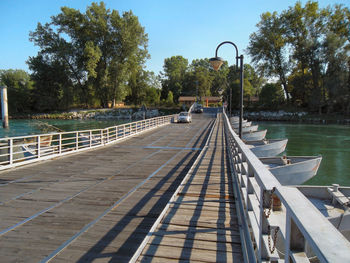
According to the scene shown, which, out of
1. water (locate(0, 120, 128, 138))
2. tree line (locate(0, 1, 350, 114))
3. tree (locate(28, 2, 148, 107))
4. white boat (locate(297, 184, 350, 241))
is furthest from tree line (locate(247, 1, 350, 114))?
white boat (locate(297, 184, 350, 241))

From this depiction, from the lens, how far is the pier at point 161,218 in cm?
194

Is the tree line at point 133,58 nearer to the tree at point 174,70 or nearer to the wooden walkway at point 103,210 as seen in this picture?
the tree at point 174,70

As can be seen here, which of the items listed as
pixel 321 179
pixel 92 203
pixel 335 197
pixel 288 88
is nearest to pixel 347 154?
pixel 321 179

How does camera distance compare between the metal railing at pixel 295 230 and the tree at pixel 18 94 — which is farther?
the tree at pixel 18 94

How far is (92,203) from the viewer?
5.86 m

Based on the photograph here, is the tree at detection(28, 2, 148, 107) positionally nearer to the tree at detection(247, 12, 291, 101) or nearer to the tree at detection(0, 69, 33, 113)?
the tree at detection(0, 69, 33, 113)

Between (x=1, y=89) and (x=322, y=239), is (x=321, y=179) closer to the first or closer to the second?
(x=322, y=239)

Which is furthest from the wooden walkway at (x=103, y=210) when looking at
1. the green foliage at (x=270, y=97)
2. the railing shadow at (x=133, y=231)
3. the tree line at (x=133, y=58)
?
the green foliage at (x=270, y=97)

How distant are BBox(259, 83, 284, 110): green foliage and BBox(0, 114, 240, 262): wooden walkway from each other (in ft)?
204

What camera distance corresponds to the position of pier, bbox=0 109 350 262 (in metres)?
1.94

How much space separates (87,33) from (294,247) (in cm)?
7181

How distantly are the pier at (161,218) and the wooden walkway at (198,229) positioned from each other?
1 centimetres

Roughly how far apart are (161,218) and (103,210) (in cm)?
170

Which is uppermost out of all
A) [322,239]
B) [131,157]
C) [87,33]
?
[87,33]
